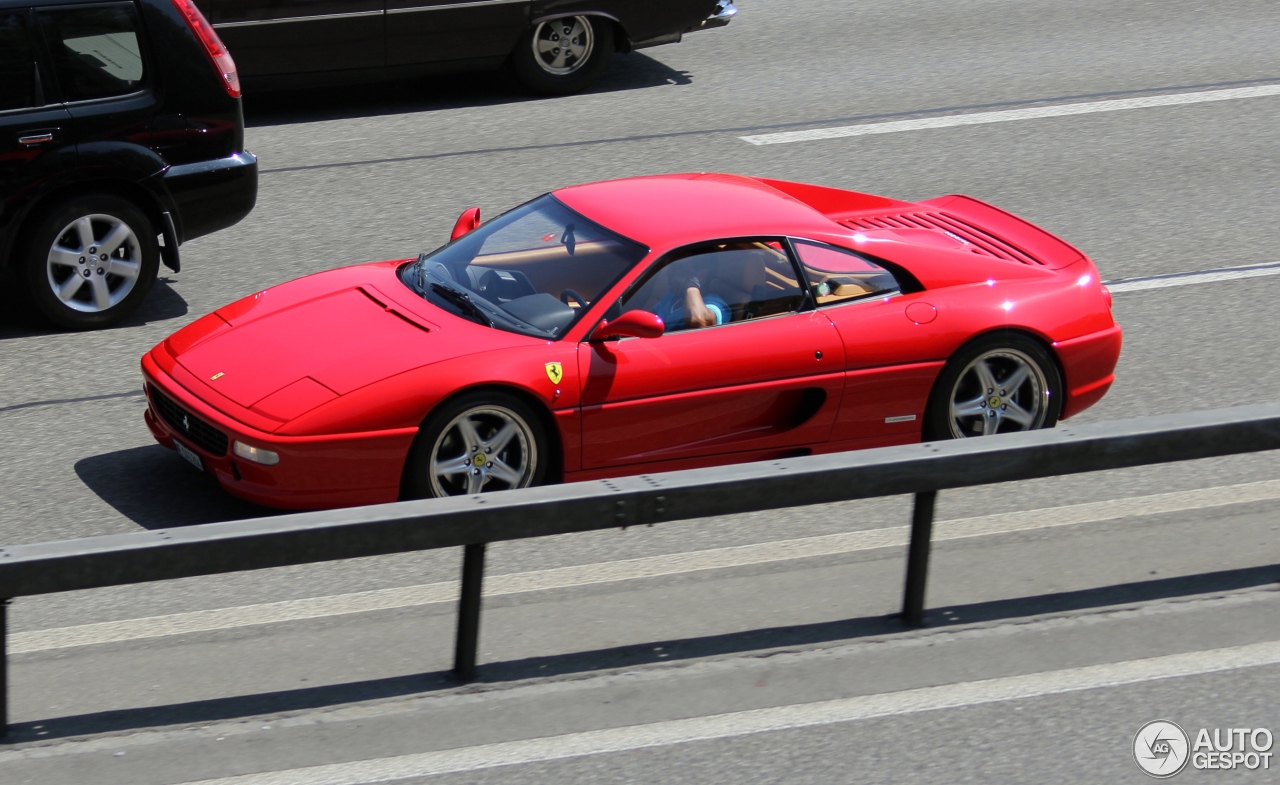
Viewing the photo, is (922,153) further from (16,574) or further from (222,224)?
(16,574)

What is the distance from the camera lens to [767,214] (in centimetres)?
720

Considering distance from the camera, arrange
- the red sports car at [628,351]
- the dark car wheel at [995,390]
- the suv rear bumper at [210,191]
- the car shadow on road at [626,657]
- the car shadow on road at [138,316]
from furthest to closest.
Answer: the suv rear bumper at [210,191] < the car shadow on road at [138,316] < the dark car wheel at [995,390] < the red sports car at [628,351] < the car shadow on road at [626,657]

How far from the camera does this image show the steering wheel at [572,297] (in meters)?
6.79

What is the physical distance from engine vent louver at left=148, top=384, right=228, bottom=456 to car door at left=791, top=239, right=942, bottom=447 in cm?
257

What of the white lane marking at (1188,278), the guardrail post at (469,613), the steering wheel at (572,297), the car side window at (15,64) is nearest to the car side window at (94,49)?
the car side window at (15,64)

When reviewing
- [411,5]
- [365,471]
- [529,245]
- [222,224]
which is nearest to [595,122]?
[411,5]

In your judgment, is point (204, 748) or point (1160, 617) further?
point (1160, 617)

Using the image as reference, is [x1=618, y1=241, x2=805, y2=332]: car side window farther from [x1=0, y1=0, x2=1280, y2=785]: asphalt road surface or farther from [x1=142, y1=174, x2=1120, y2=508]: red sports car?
[x1=0, y1=0, x2=1280, y2=785]: asphalt road surface

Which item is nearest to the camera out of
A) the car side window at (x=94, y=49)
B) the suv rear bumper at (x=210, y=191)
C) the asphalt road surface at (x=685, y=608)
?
the asphalt road surface at (x=685, y=608)

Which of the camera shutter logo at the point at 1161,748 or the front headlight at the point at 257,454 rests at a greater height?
the camera shutter logo at the point at 1161,748

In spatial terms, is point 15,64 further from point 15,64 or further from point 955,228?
point 955,228

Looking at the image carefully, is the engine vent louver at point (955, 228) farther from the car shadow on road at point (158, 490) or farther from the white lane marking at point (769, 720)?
the car shadow on road at point (158, 490)

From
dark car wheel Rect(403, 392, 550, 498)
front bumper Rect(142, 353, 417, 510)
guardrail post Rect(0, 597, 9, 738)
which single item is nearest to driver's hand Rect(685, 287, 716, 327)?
dark car wheel Rect(403, 392, 550, 498)

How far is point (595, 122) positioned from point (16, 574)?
8.50m
